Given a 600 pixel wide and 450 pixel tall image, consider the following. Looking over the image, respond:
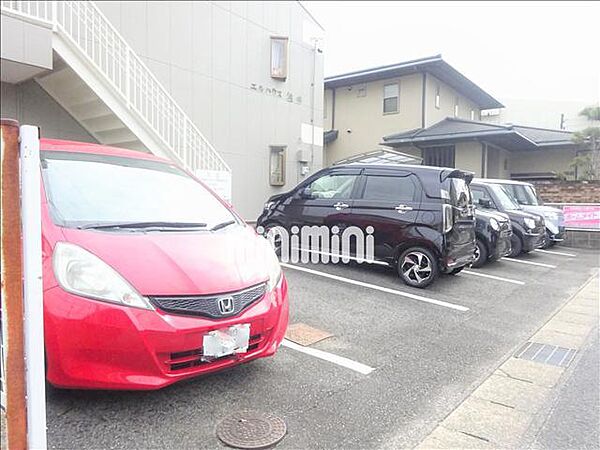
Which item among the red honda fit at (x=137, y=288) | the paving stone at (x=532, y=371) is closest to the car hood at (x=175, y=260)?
the red honda fit at (x=137, y=288)

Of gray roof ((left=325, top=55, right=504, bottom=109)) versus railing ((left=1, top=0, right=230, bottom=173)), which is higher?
gray roof ((left=325, top=55, right=504, bottom=109))

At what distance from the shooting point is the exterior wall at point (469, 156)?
14.5 meters

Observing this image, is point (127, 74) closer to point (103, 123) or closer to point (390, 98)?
point (103, 123)

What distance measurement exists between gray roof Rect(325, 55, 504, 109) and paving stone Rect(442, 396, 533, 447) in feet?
46.8

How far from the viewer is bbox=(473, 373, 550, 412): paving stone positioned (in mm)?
2899

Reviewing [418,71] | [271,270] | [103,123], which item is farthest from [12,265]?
[418,71]

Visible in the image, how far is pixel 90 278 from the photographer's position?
2.27 m

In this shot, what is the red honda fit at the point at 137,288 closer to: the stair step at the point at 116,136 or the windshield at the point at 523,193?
the stair step at the point at 116,136

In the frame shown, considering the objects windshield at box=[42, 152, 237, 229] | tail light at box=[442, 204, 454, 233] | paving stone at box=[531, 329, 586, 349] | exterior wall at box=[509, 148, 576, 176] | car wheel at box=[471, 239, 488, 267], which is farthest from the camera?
exterior wall at box=[509, 148, 576, 176]

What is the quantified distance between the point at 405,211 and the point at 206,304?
3.97 meters

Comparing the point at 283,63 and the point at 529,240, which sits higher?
the point at 283,63

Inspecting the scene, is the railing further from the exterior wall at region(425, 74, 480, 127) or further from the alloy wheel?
the exterior wall at region(425, 74, 480, 127)

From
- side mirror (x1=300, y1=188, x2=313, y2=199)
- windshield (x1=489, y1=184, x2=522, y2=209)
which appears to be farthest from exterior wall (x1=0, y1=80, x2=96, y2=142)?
windshield (x1=489, y1=184, x2=522, y2=209)

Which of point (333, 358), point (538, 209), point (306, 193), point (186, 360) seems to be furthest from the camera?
point (538, 209)
